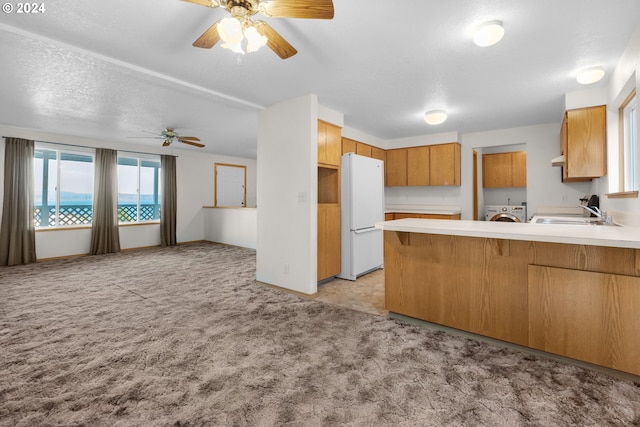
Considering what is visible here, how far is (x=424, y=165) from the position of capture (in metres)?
5.62

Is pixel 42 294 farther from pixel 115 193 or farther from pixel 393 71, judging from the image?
pixel 393 71

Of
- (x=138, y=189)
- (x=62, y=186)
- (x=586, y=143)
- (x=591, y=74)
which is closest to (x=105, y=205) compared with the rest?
(x=62, y=186)

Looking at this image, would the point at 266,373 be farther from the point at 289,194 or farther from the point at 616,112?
the point at 616,112

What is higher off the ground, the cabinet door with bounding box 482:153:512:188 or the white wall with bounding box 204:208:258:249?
the cabinet door with bounding box 482:153:512:188

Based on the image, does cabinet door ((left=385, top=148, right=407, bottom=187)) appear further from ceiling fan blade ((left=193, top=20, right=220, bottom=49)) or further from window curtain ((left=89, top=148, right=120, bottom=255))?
window curtain ((left=89, top=148, right=120, bottom=255))

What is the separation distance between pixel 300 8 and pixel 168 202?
6498mm

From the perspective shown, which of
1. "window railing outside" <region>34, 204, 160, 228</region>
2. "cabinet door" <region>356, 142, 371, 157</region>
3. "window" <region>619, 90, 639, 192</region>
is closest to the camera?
"window" <region>619, 90, 639, 192</region>

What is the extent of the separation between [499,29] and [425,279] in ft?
6.49

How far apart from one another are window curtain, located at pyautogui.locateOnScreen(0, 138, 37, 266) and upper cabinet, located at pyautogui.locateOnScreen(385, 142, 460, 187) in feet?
22.0

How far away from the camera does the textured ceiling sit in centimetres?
196

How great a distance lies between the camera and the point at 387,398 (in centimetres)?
163

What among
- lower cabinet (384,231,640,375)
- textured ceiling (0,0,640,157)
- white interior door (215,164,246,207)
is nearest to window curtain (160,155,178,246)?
white interior door (215,164,246,207)

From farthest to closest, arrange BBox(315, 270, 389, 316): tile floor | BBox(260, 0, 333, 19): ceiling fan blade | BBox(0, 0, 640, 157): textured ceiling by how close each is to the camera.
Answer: BBox(315, 270, 389, 316): tile floor < BBox(0, 0, 640, 157): textured ceiling < BBox(260, 0, 333, 19): ceiling fan blade

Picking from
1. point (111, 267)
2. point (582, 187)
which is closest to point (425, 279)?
point (582, 187)
